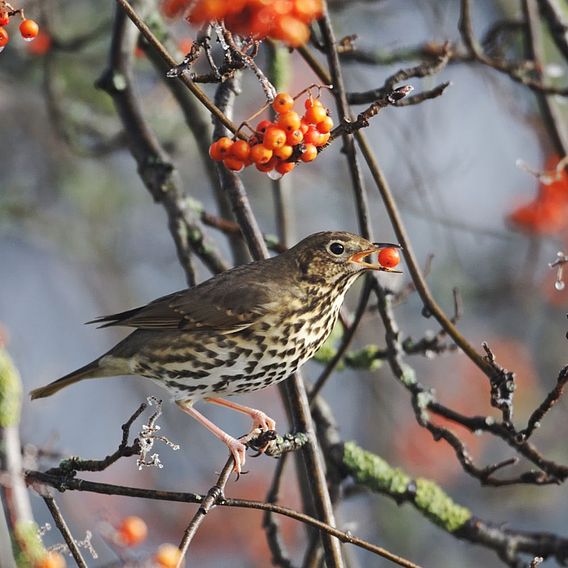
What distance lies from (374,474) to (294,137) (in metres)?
1.78

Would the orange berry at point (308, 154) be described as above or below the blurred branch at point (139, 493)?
above

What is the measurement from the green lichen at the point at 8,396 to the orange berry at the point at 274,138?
0.88 m

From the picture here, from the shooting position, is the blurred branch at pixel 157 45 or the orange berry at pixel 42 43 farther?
the orange berry at pixel 42 43

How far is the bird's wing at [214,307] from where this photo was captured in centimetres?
380

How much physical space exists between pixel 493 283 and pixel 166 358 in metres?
4.20

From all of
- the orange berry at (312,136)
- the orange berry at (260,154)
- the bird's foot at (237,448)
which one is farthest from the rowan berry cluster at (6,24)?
the bird's foot at (237,448)

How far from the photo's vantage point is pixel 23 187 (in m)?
7.36

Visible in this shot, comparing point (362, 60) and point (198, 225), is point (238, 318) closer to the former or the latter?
point (198, 225)

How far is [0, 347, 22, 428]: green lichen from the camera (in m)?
1.93

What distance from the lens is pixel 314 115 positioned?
2.53 meters

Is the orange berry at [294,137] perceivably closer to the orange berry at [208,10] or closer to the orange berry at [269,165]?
the orange berry at [269,165]

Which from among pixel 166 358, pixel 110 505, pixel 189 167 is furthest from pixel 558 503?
pixel 166 358

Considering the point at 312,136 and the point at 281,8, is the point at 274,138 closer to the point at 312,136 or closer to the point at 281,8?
the point at 312,136

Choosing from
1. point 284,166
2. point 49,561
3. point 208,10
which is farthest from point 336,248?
point 49,561
